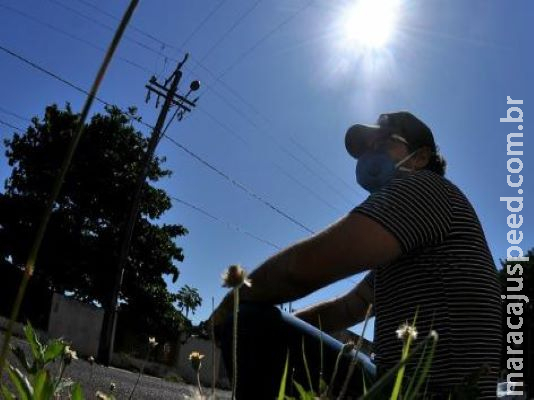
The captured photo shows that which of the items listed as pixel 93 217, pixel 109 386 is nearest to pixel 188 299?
pixel 93 217

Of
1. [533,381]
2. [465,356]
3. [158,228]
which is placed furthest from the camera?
[158,228]

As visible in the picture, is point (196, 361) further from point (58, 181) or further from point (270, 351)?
point (270, 351)

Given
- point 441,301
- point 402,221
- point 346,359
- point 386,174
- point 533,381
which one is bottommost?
point 346,359

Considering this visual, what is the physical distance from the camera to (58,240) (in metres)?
25.0

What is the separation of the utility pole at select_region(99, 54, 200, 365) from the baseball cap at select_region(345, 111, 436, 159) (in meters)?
15.5

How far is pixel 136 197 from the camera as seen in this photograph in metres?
19.0

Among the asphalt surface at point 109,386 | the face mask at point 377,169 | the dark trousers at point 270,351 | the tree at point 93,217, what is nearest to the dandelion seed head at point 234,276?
the asphalt surface at point 109,386

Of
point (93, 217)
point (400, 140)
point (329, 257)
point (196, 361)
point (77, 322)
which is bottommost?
point (196, 361)

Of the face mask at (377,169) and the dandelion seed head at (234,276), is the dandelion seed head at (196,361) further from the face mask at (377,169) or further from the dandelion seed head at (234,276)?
the face mask at (377,169)

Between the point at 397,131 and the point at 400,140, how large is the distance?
62 millimetres

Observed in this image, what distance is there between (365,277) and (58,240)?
24.1m

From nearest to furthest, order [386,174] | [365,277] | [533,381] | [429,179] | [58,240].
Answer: [429,179]
[386,174]
[365,277]
[533,381]
[58,240]

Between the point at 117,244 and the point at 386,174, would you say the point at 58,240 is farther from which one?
the point at 386,174

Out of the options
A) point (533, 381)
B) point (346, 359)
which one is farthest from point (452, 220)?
point (533, 381)
